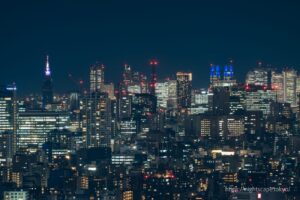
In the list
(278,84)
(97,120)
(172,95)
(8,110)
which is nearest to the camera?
(97,120)

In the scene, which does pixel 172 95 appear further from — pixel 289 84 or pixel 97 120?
pixel 97 120

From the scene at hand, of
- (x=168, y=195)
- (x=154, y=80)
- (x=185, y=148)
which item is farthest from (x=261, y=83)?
→ (x=168, y=195)

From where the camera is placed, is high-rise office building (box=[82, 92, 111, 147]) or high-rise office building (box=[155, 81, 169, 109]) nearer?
high-rise office building (box=[82, 92, 111, 147])

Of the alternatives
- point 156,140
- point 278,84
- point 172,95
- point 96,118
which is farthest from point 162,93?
point 156,140

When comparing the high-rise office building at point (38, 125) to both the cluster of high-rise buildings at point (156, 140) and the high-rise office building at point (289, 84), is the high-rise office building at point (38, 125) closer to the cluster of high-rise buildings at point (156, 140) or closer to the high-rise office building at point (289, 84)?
the cluster of high-rise buildings at point (156, 140)

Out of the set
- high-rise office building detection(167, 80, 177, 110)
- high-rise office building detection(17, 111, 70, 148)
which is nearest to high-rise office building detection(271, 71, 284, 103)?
high-rise office building detection(167, 80, 177, 110)

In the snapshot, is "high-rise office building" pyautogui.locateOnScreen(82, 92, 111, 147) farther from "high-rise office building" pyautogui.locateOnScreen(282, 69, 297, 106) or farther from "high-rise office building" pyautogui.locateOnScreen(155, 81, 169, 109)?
"high-rise office building" pyautogui.locateOnScreen(282, 69, 297, 106)

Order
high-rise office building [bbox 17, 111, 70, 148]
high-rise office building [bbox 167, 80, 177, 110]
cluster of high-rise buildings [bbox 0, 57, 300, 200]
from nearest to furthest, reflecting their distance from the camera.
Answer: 1. cluster of high-rise buildings [bbox 0, 57, 300, 200]
2. high-rise office building [bbox 17, 111, 70, 148]
3. high-rise office building [bbox 167, 80, 177, 110]
